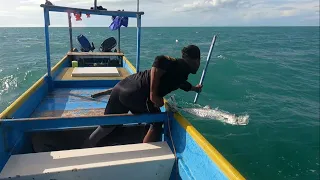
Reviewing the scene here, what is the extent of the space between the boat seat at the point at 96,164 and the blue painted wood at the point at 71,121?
356mm

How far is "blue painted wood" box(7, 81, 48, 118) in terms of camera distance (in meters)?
4.30

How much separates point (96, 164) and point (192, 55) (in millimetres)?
1882

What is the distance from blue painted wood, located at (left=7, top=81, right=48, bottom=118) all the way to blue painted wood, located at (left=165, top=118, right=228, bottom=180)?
2.50 m

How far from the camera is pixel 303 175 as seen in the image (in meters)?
8.48

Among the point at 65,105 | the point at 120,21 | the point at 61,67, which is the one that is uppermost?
the point at 120,21

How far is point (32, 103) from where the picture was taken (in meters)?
5.07

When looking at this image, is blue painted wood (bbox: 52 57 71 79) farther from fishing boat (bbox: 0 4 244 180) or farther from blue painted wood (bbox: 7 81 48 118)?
fishing boat (bbox: 0 4 244 180)

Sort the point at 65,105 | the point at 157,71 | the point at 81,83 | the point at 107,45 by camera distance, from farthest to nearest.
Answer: the point at 107,45 → the point at 81,83 → the point at 65,105 → the point at 157,71

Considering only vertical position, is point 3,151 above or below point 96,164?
above

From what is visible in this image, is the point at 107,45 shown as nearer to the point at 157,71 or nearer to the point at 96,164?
the point at 157,71

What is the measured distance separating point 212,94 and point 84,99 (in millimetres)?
12520

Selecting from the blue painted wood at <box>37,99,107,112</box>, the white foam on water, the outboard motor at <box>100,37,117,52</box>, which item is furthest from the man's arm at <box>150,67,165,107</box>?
the outboard motor at <box>100,37,117,52</box>

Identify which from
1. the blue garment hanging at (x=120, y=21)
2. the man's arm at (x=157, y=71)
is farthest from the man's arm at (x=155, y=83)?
the blue garment hanging at (x=120, y=21)

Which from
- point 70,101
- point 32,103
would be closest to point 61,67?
point 70,101
